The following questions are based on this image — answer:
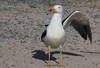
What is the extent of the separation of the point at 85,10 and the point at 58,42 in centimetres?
1177

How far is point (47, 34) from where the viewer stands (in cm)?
1128

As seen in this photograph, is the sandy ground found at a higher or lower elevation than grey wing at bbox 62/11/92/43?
lower

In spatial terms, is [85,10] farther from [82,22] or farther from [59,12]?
[59,12]

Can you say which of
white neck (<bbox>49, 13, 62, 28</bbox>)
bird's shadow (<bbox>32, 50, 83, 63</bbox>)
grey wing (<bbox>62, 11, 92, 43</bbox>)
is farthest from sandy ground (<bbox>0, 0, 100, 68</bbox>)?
white neck (<bbox>49, 13, 62, 28</bbox>)

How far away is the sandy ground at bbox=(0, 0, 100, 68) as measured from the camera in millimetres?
11570

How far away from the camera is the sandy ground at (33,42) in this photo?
38.0 feet

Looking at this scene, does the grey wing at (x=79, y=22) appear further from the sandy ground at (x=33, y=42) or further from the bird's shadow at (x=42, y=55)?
the bird's shadow at (x=42, y=55)

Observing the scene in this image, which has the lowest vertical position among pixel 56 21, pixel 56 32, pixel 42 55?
pixel 42 55

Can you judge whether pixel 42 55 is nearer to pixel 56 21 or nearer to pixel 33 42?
pixel 33 42

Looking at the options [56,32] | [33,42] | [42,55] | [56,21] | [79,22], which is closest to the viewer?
[56,32]

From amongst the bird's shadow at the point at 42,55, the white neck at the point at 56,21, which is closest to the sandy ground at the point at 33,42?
the bird's shadow at the point at 42,55

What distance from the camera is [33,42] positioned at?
1412 cm

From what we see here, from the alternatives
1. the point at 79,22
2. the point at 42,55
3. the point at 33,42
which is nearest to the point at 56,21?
the point at 42,55

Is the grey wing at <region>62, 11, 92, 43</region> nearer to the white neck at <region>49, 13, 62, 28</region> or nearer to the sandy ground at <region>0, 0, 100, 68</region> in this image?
the sandy ground at <region>0, 0, 100, 68</region>
